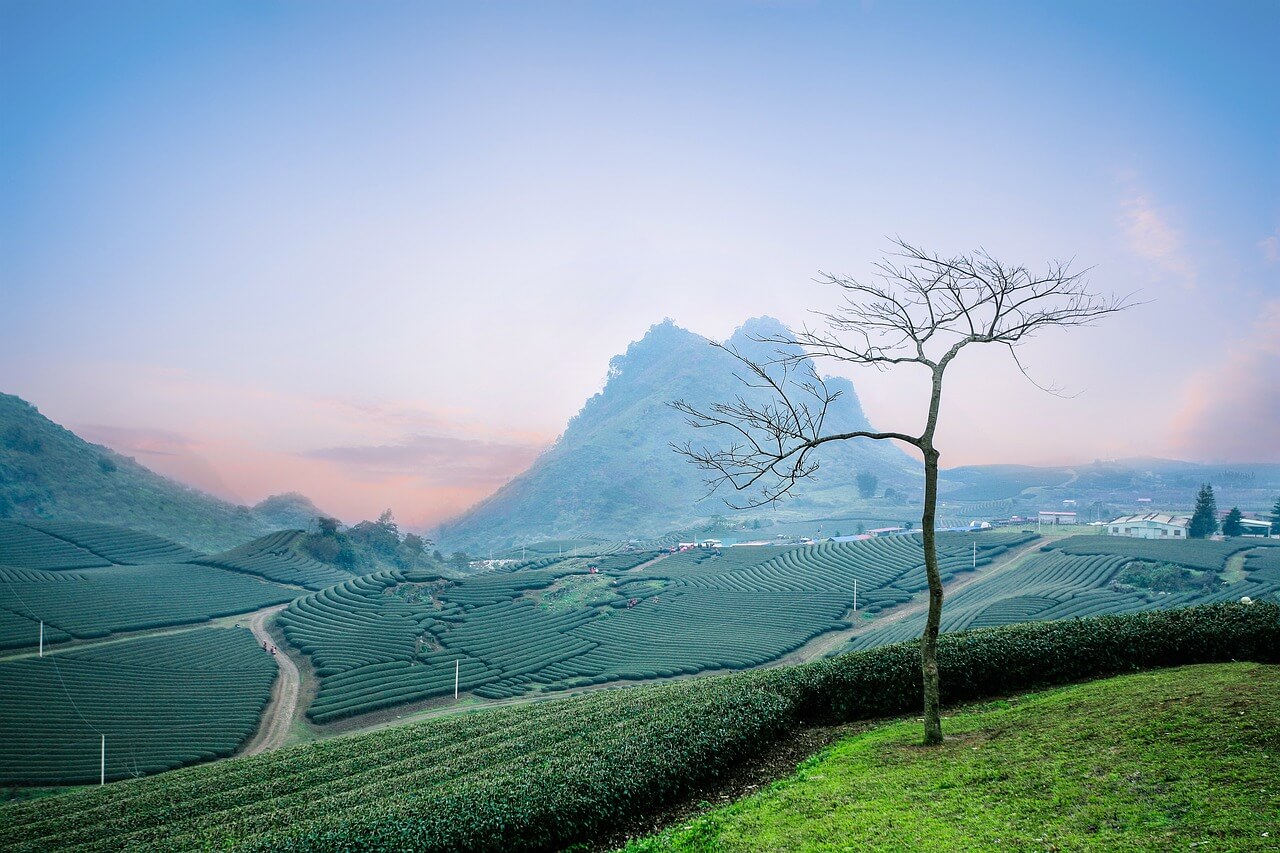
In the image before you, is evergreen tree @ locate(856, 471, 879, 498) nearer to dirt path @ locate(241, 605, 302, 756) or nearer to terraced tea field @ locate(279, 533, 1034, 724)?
terraced tea field @ locate(279, 533, 1034, 724)

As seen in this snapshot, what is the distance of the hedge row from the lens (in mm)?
6715

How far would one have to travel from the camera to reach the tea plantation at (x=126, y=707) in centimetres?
2727

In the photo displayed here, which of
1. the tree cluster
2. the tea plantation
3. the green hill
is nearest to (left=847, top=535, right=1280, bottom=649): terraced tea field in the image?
the tea plantation

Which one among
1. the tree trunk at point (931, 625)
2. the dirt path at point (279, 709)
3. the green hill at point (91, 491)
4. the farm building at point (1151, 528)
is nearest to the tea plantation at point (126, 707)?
the dirt path at point (279, 709)

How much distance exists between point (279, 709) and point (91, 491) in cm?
8028

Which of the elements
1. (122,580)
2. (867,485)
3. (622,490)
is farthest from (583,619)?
(622,490)

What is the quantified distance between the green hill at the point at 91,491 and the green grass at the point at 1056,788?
102 m

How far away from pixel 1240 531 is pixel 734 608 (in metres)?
47.0

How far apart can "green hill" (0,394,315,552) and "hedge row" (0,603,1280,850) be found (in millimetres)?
91849

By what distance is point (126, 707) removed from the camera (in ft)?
105

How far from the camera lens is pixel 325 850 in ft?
20.7

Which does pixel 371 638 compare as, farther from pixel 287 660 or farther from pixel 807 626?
pixel 807 626

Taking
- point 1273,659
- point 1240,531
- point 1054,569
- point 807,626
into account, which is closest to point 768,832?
point 1273,659

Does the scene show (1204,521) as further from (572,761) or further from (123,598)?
(123,598)
